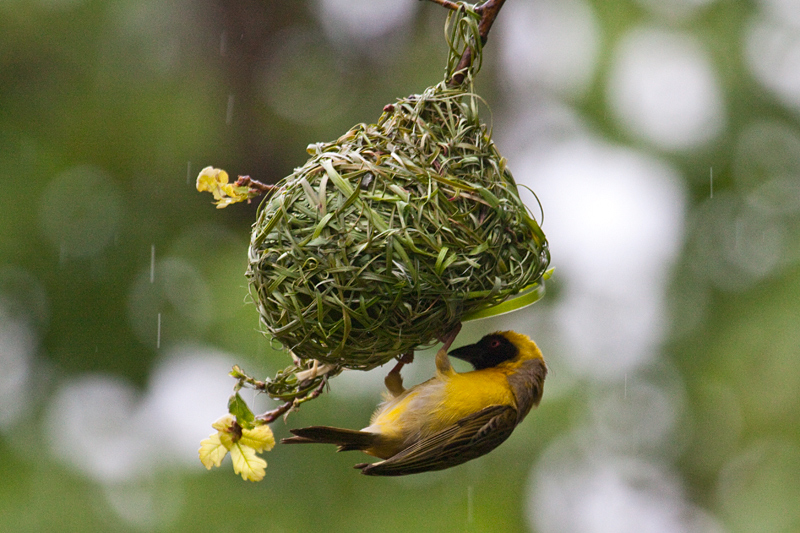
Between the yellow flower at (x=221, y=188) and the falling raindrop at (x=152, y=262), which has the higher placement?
the yellow flower at (x=221, y=188)

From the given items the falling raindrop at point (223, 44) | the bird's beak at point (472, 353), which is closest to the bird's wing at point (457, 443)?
the bird's beak at point (472, 353)

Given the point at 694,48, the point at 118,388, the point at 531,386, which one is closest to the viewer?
the point at 531,386

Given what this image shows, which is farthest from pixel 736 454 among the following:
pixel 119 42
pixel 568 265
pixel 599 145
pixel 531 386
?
pixel 119 42

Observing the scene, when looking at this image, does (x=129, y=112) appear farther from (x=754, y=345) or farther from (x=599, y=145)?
(x=754, y=345)

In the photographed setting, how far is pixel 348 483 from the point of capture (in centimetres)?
623

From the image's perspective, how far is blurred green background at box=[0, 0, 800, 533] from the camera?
18.8 feet

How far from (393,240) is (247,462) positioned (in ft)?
2.40

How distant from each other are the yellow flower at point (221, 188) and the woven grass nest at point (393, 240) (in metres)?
0.14

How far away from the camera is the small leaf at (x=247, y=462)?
2000 mm

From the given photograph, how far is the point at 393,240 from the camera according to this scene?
1.94m

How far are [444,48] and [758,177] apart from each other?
2.81 meters

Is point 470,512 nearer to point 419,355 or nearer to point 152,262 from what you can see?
point 419,355

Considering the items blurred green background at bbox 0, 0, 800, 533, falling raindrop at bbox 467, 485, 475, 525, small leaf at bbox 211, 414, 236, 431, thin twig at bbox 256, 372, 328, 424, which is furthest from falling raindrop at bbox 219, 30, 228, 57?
small leaf at bbox 211, 414, 236, 431

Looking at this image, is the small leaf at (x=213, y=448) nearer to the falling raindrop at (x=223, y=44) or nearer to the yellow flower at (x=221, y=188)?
the yellow flower at (x=221, y=188)
